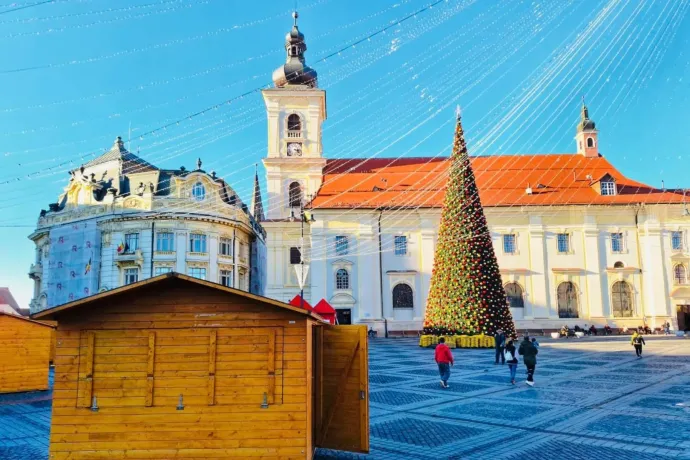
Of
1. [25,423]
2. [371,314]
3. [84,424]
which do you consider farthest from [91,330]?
[371,314]

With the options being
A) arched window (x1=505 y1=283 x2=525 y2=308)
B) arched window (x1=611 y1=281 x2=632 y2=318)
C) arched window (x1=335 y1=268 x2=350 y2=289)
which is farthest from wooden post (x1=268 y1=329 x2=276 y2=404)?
arched window (x1=611 y1=281 x2=632 y2=318)

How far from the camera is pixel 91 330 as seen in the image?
8375 mm

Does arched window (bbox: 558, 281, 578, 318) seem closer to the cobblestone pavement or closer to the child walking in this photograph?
the cobblestone pavement

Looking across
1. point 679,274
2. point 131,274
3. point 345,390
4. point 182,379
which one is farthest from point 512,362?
point 131,274

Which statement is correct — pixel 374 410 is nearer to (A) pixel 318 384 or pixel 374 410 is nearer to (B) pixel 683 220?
(A) pixel 318 384

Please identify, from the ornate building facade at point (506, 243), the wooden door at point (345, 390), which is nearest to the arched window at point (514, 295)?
the ornate building facade at point (506, 243)

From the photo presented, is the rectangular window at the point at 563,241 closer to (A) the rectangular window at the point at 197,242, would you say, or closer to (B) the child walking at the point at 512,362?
(A) the rectangular window at the point at 197,242

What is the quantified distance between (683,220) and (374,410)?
1689 inches

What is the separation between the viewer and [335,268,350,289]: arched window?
4462cm

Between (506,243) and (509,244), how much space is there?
26cm

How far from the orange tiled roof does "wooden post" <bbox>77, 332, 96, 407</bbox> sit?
36.4m

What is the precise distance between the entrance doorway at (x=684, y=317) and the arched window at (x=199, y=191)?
42036 mm

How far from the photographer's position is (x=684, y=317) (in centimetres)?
4506

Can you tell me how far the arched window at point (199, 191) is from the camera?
167 feet
